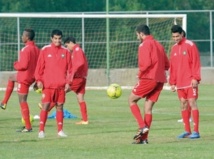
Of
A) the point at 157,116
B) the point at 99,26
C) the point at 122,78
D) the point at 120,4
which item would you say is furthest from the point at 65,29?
the point at 157,116

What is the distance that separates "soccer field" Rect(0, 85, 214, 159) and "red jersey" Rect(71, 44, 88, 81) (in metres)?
1.06

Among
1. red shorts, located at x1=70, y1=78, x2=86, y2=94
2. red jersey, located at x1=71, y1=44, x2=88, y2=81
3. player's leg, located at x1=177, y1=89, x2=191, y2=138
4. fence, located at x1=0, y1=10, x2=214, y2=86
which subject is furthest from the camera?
fence, located at x1=0, y1=10, x2=214, y2=86

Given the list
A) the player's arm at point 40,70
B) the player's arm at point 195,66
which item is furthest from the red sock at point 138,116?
the player's arm at point 40,70

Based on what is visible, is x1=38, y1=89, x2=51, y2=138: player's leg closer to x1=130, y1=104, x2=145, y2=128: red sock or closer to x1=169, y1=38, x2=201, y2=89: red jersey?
x1=130, y1=104, x2=145, y2=128: red sock

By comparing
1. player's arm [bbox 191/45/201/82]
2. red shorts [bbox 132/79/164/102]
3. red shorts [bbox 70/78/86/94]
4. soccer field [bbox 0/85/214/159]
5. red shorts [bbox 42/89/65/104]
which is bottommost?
soccer field [bbox 0/85/214/159]

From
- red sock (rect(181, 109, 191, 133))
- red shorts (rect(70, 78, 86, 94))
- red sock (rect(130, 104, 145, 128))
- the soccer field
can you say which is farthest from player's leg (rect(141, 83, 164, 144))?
red shorts (rect(70, 78, 86, 94))

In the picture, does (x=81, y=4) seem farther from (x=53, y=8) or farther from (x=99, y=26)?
(x=99, y=26)

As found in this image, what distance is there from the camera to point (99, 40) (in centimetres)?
4422

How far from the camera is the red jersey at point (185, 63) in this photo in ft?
57.0

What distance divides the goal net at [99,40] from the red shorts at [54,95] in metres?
21.9

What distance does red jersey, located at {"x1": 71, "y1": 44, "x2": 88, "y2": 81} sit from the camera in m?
21.6

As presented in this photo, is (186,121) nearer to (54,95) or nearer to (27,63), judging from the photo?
(54,95)

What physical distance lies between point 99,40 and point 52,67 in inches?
1047

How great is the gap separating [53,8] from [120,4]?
3.87 metres
